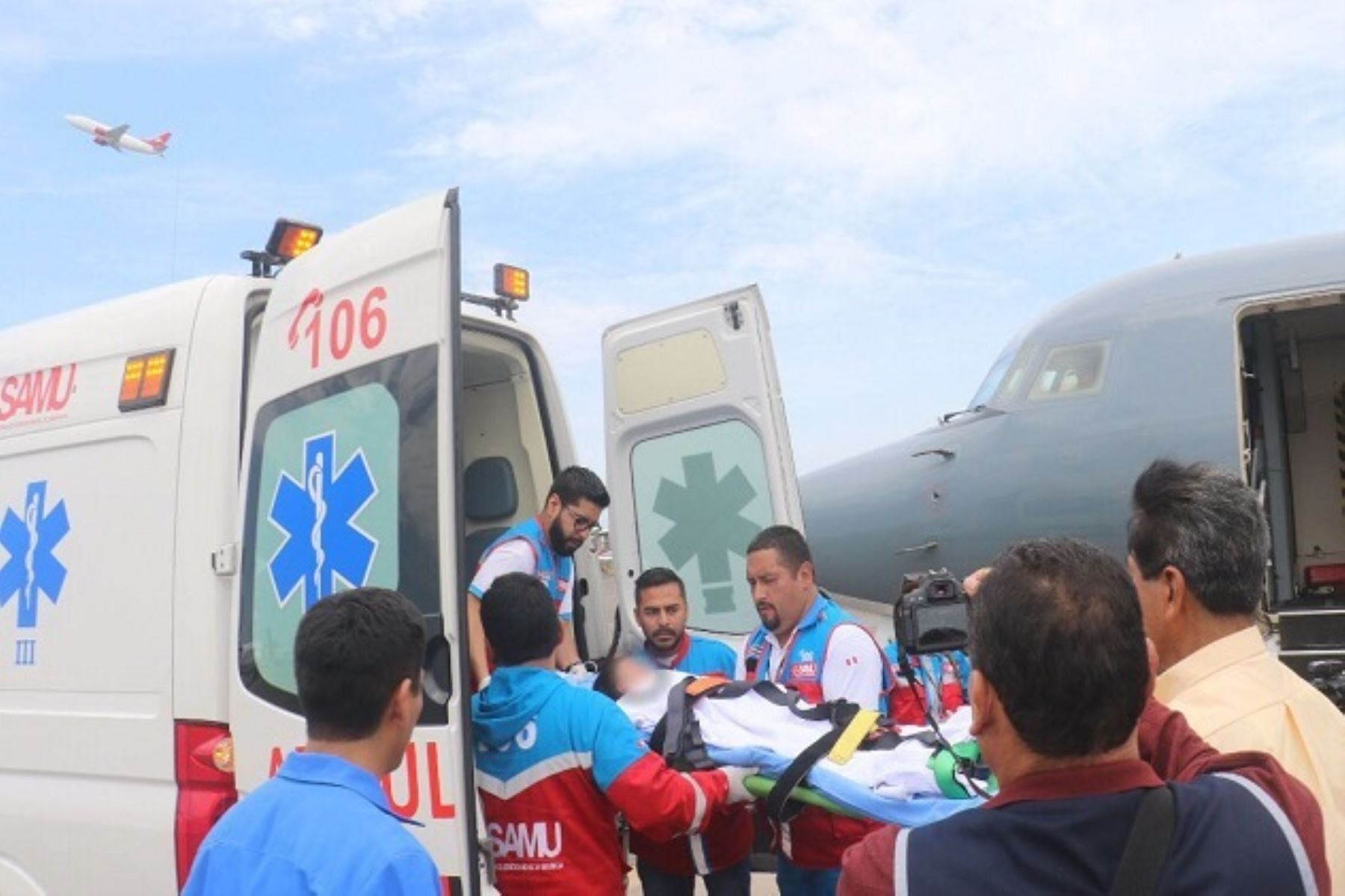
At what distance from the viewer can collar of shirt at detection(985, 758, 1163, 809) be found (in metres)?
1.35

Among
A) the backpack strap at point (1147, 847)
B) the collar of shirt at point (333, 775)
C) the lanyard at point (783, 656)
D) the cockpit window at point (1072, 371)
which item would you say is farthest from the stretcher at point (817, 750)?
the cockpit window at point (1072, 371)

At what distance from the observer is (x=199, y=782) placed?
10.8ft

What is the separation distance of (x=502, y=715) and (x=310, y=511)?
0.64 metres

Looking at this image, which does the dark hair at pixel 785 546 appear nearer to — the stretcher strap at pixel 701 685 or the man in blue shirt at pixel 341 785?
the stretcher strap at pixel 701 685

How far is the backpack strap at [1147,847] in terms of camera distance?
1270 millimetres

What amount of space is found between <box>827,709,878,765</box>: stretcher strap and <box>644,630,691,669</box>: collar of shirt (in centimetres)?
128

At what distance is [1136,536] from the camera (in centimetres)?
205

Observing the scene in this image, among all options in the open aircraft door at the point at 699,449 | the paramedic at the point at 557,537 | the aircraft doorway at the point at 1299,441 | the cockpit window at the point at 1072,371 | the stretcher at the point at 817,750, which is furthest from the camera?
the aircraft doorway at the point at 1299,441

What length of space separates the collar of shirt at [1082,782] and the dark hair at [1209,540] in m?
0.66

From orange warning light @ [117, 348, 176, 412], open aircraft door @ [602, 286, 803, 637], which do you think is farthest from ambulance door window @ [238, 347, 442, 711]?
open aircraft door @ [602, 286, 803, 637]

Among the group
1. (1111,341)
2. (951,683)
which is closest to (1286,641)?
(1111,341)

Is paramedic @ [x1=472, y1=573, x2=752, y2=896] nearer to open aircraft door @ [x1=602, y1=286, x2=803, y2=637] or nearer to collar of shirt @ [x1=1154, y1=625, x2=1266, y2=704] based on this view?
collar of shirt @ [x1=1154, y1=625, x2=1266, y2=704]

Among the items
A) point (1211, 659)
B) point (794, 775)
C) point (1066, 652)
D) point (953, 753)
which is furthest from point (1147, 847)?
point (794, 775)

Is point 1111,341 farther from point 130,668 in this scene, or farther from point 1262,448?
point 130,668
